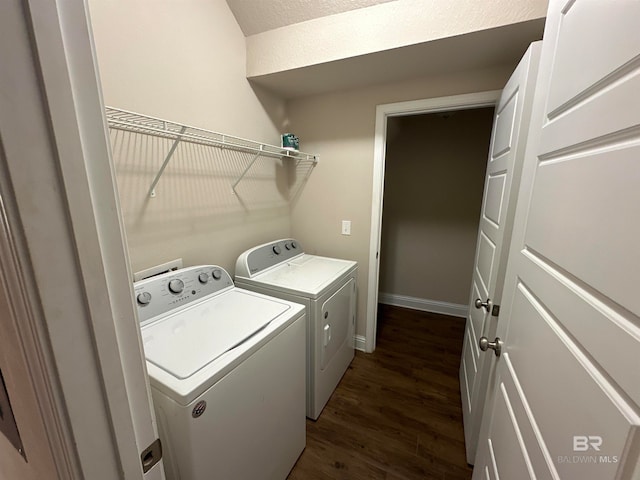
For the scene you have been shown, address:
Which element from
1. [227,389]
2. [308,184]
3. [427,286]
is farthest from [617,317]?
[427,286]

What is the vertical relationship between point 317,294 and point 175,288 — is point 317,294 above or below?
below

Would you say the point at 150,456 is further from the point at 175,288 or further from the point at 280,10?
the point at 280,10

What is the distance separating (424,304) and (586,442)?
9.65 feet

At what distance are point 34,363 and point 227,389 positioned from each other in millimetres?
687

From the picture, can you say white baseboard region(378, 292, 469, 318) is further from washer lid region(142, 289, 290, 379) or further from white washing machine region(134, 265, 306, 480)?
washer lid region(142, 289, 290, 379)

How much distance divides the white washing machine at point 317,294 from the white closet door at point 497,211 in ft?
2.82

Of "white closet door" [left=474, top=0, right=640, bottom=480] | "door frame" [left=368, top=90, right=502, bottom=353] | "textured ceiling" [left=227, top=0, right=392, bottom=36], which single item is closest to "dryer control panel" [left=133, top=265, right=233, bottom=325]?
"door frame" [left=368, top=90, right=502, bottom=353]

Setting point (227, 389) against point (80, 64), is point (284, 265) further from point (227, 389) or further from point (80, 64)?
point (80, 64)

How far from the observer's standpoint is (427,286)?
3.22 meters

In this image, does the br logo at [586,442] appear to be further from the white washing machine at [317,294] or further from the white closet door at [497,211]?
the white washing machine at [317,294]

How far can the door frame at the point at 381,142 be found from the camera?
1.77 metres

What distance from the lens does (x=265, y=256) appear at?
2.01 metres

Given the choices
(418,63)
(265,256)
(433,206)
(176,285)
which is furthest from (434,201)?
(176,285)

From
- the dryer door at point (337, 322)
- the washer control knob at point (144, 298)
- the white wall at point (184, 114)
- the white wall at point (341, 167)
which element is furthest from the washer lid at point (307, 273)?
the washer control knob at point (144, 298)
